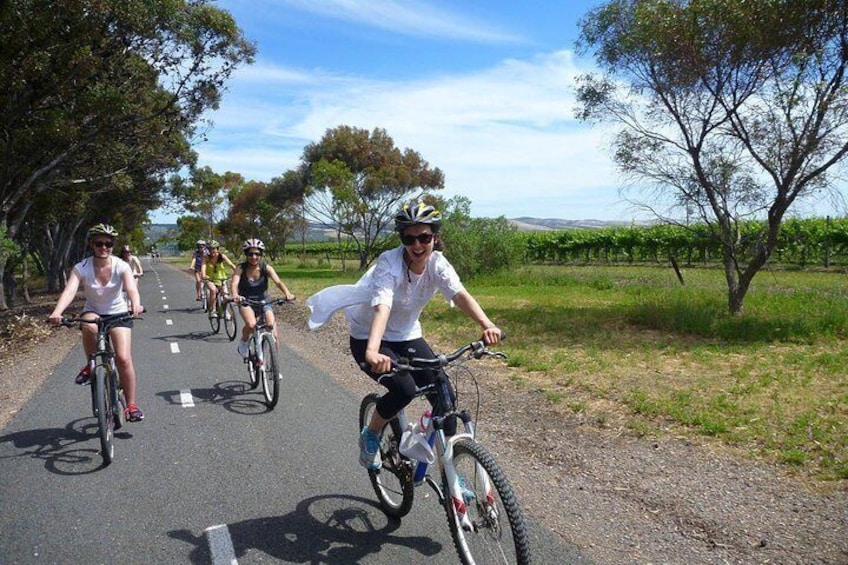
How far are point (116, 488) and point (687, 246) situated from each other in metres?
42.9

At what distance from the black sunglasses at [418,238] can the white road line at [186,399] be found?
476 centimetres

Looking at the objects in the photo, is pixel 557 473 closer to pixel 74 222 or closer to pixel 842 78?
pixel 842 78

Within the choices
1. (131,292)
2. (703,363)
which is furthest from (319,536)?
(703,363)

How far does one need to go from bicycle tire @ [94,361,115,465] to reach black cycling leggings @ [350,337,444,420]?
8.38 ft

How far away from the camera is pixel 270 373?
770 cm

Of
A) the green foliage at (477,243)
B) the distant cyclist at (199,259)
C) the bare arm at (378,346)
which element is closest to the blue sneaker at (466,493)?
the bare arm at (378,346)

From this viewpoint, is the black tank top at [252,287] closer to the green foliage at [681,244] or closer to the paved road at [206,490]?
the paved road at [206,490]

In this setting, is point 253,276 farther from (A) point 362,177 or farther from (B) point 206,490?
(A) point 362,177

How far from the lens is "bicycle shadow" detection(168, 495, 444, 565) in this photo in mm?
4066

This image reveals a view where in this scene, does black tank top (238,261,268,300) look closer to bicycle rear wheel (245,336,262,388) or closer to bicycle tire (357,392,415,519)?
bicycle rear wheel (245,336,262,388)

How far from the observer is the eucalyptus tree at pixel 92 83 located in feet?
40.2

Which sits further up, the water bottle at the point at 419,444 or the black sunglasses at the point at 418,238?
the black sunglasses at the point at 418,238

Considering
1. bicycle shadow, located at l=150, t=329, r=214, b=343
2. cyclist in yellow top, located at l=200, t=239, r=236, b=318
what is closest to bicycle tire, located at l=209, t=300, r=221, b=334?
bicycle shadow, located at l=150, t=329, r=214, b=343

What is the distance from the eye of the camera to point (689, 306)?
1426 cm
